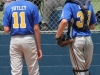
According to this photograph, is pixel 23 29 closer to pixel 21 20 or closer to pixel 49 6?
pixel 21 20

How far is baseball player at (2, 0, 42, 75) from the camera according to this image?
6480 mm

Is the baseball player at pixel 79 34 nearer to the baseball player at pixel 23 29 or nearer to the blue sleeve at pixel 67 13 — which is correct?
the blue sleeve at pixel 67 13

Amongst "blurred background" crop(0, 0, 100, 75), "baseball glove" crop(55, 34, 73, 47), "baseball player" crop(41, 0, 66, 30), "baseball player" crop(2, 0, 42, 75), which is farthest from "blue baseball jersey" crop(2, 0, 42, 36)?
"baseball player" crop(41, 0, 66, 30)

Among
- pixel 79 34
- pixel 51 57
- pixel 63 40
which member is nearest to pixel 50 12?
pixel 51 57

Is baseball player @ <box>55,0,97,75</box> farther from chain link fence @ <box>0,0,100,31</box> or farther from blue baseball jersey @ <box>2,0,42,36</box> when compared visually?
chain link fence @ <box>0,0,100,31</box>

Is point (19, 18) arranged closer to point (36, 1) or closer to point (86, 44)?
point (86, 44)

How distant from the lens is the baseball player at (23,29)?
6.48m

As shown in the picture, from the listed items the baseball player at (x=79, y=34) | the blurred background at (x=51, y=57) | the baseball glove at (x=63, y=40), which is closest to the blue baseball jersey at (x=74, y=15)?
the baseball player at (x=79, y=34)

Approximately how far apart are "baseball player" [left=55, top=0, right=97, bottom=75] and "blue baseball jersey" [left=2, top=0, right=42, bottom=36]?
1.60ft

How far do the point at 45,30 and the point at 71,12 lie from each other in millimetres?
2594

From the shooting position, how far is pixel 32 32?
6.58 metres

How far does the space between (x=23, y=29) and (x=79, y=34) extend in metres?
0.89

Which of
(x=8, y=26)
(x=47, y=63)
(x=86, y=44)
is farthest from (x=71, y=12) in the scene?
(x=47, y=63)

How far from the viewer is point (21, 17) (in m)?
6.49
